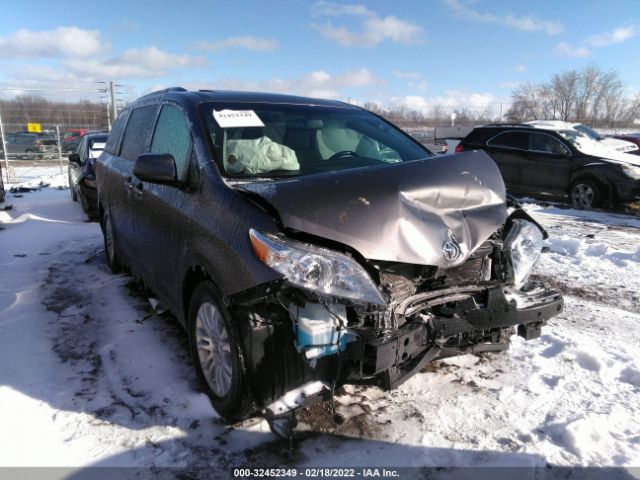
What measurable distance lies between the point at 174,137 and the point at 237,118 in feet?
1.68

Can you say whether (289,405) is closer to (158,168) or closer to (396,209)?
(396,209)

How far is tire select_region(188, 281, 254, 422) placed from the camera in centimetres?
244

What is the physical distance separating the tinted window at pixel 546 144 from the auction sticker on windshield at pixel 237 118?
8746mm

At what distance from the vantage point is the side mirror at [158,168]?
2932 millimetres

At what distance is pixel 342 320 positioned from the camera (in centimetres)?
227

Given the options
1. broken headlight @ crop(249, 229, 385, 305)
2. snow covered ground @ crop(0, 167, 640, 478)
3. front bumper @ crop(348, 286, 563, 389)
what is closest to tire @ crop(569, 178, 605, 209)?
snow covered ground @ crop(0, 167, 640, 478)

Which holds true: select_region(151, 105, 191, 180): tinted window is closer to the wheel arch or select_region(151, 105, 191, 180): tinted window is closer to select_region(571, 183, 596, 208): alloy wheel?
the wheel arch

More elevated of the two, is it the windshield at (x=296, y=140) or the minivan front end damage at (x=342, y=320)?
the windshield at (x=296, y=140)

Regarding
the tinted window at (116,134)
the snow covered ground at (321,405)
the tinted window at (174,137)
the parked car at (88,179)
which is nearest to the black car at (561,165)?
the snow covered ground at (321,405)

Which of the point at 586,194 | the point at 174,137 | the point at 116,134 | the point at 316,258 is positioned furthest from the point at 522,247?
the point at 586,194

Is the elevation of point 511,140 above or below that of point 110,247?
above

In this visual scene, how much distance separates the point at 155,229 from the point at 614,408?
3.20 metres

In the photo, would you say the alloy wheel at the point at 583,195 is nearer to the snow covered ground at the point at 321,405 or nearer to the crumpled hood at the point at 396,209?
the snow covered ground at the point at 321,405

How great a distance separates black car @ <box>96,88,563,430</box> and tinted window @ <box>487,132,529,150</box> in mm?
8417
